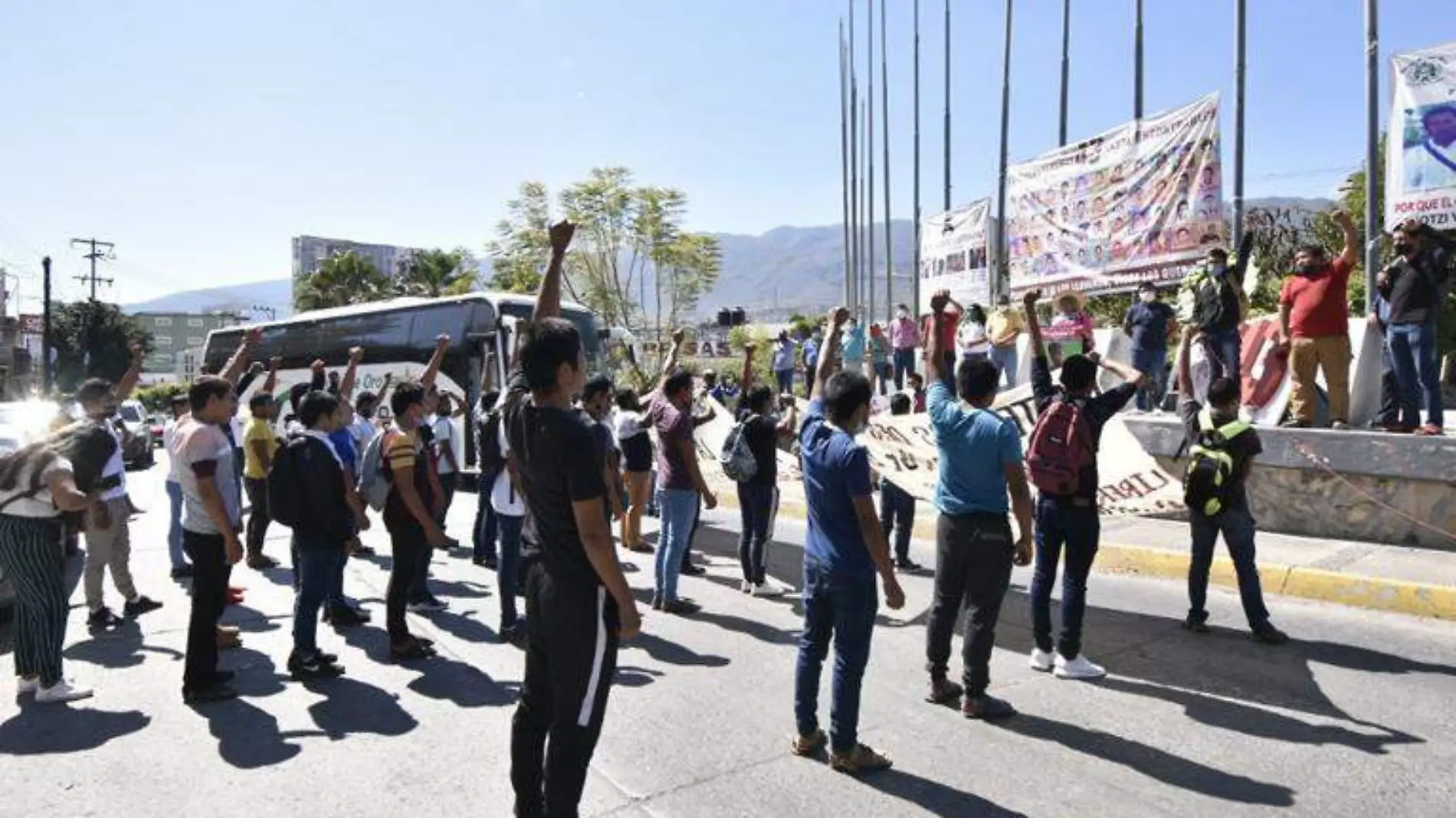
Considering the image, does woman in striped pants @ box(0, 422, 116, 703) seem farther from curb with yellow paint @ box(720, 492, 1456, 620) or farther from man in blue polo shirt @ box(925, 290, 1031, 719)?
curb with yellow paint @ box(720, 492, 1456, 620)

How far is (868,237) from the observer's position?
29406mm

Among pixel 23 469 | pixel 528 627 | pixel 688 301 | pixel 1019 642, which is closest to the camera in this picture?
pixel 528 627

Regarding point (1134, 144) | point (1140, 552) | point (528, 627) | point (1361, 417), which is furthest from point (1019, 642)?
point (1134, 144)

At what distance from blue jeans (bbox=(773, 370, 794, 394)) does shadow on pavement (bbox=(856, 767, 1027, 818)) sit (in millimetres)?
15418

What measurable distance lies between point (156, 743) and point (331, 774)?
1056 mm

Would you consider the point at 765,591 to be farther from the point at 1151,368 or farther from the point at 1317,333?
the point at 1151,368

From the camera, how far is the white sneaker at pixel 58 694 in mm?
4848

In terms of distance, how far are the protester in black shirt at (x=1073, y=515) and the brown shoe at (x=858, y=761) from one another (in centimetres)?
167

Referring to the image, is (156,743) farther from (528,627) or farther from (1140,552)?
(1140,552)

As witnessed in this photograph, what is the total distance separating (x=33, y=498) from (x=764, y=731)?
390 centimetres

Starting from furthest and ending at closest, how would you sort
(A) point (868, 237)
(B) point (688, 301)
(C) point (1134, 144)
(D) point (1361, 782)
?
1. (B) point (688, 301)
2. (A) point (868, 237)
3. (C) point (1134, 144)
4. (D) point (1361, 782)

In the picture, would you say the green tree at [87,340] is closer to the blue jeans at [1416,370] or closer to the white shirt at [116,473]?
the white shirt at [116,473]

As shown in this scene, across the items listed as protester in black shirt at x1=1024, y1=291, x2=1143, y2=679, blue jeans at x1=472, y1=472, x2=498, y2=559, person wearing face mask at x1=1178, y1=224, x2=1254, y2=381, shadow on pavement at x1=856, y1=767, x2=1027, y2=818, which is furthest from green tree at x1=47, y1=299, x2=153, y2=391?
shadow on pavement at x1=856, y1=767, x2=1027, y2=818

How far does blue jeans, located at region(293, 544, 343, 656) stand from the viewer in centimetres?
528
